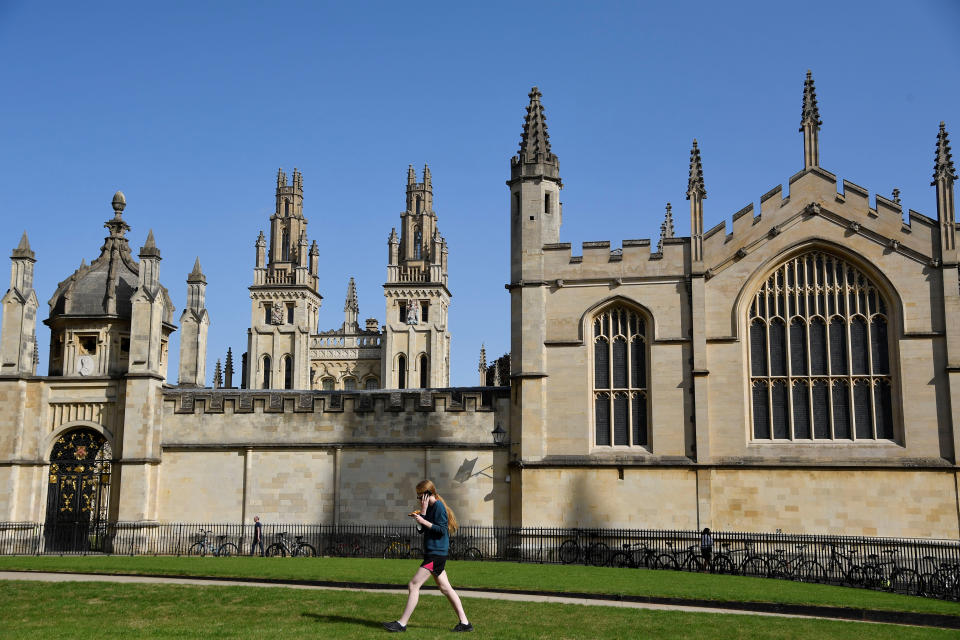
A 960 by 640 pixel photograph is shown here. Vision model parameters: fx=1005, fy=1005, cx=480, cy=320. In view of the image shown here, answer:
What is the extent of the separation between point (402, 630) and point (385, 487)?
15889 millimetres

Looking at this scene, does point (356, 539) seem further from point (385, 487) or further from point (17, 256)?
point (17, 256)

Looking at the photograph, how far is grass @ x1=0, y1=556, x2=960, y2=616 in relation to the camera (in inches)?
664

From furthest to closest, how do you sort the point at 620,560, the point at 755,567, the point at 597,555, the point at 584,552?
the point at 584,552 < the point at 597,555 < the point at 620,560 < the point at 755,567

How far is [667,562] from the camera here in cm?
2497

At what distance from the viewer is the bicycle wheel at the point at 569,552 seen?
25.8 meters

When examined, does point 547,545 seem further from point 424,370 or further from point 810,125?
point 424,370

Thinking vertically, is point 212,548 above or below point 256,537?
below

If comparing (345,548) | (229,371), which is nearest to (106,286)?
(345,548)

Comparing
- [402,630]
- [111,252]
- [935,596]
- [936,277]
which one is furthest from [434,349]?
[402,630]

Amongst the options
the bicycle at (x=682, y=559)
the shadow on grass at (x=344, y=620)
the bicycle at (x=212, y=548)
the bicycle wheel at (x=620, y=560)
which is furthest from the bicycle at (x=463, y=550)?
the shadow on grass at (x=344, y=620)

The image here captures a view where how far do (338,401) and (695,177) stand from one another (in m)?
11.8

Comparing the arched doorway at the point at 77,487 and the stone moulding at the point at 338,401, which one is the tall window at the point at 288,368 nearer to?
the arched doorway at the point at 77,487

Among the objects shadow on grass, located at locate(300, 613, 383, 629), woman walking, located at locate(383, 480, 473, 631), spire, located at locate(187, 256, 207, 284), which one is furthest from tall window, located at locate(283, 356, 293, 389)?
woman walking, located at locate(383, 480, 473, 631)

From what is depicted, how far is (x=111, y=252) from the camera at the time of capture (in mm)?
30047
